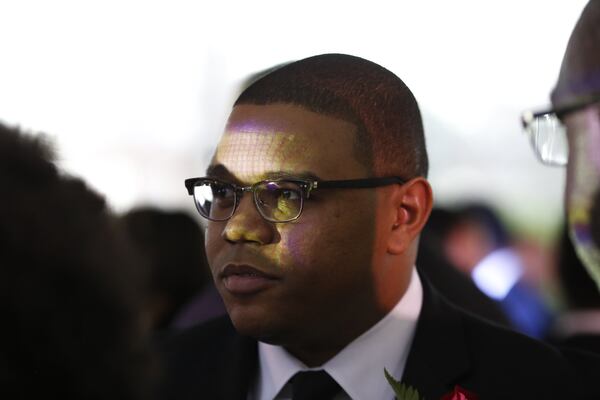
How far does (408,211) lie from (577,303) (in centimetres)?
115

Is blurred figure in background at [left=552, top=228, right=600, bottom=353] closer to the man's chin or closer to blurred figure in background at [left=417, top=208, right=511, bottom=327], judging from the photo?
blurred figure in background at [left=417, top=208, right=511, bottom=327]

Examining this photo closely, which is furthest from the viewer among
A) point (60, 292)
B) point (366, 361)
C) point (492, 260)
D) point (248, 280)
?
point (492, 260)

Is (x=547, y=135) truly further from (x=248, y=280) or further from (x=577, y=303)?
(x=577, y=303)

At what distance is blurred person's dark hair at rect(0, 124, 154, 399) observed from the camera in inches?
57.3

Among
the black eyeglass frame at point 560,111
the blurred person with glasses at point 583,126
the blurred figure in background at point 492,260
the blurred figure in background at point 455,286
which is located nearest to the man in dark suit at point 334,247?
the black eyeglass frame at point 560,111

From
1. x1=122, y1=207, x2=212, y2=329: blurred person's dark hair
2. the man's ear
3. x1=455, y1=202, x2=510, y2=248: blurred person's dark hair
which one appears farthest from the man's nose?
x1=455, y1=202, x2=510, y2=248: blurred person's dark hair

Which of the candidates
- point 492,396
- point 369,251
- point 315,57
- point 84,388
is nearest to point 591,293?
point 492,396

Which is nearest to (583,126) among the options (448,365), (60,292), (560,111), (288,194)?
(560,111)

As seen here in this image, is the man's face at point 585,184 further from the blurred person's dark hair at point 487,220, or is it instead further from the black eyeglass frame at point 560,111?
the blurred person's dark hair at point 487,220

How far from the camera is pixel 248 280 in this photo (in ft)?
7.40

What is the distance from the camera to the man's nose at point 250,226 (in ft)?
7.28

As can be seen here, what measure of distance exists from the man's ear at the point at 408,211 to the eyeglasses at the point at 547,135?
0.33 m

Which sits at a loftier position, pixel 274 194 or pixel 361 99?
pixel 361 99

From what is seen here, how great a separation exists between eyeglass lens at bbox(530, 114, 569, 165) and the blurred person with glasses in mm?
43
